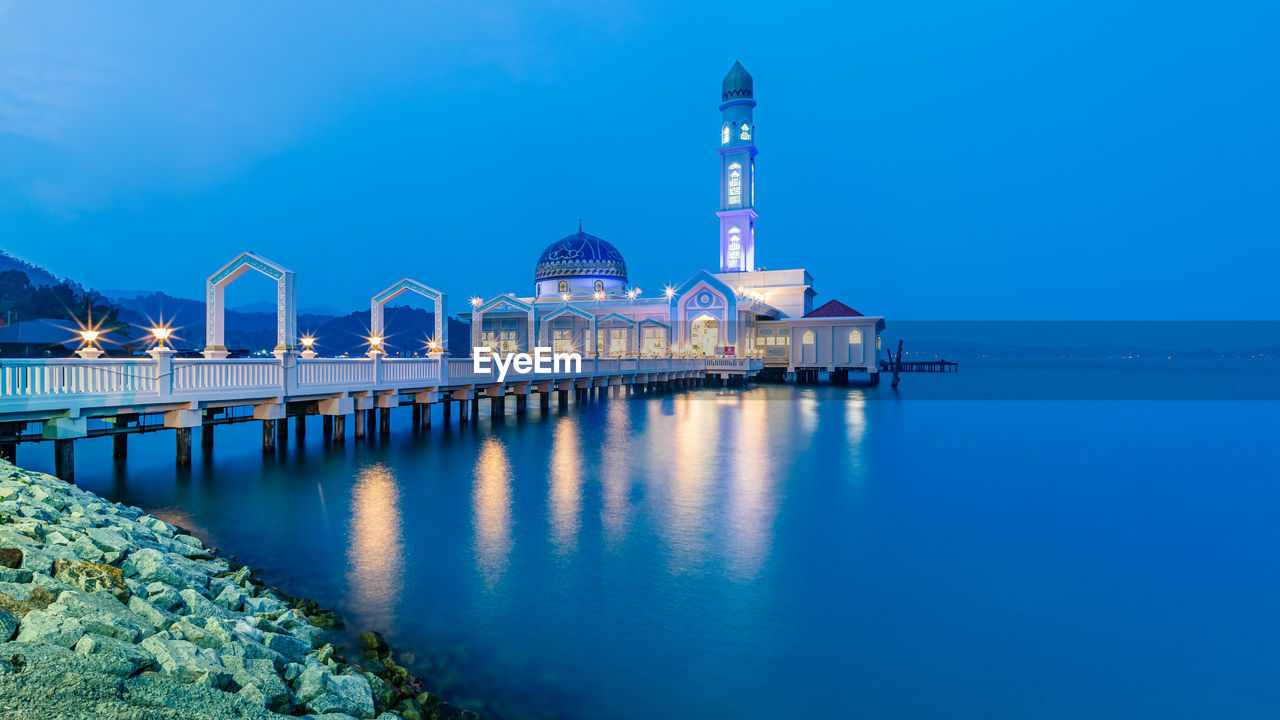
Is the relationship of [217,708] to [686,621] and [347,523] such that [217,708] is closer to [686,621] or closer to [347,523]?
[686,621]

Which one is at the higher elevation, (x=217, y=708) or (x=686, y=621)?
(x=217, y=708)

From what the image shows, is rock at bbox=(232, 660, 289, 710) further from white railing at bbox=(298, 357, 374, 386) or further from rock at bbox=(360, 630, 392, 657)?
white railing at bbox=(298, 357, 374, 386)

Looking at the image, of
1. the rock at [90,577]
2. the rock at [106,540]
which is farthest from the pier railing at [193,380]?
the rock at [90,577]

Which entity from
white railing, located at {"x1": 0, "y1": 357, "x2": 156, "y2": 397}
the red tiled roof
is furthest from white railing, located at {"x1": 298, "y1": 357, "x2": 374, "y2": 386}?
the red tiled roof

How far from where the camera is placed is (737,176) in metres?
62.7

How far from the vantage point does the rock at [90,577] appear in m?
4.99

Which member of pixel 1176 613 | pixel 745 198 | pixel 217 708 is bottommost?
pixel 1176 613

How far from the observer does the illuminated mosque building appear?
51812 millimetres

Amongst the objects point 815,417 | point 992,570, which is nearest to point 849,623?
point 992,570

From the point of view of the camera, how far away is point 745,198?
62281 millimetres

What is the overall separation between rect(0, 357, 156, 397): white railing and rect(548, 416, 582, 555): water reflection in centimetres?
759

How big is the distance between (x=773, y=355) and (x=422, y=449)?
40293mm

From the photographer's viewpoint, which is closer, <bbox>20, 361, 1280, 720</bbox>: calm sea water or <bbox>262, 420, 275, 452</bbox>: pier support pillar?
<bbox>20, 361, 1280, 720</bbox>: calm sea water

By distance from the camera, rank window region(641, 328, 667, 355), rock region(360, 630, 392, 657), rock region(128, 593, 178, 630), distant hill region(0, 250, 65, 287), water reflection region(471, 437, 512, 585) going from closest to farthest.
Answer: rock region(128, 593, 178, 630) → rock region(360, 630, 392, 657) → water reflection region(471, 437, 512, 585) → window region(641, 328, 667, 355) → distant hill region(0, 250, 65, 287)
